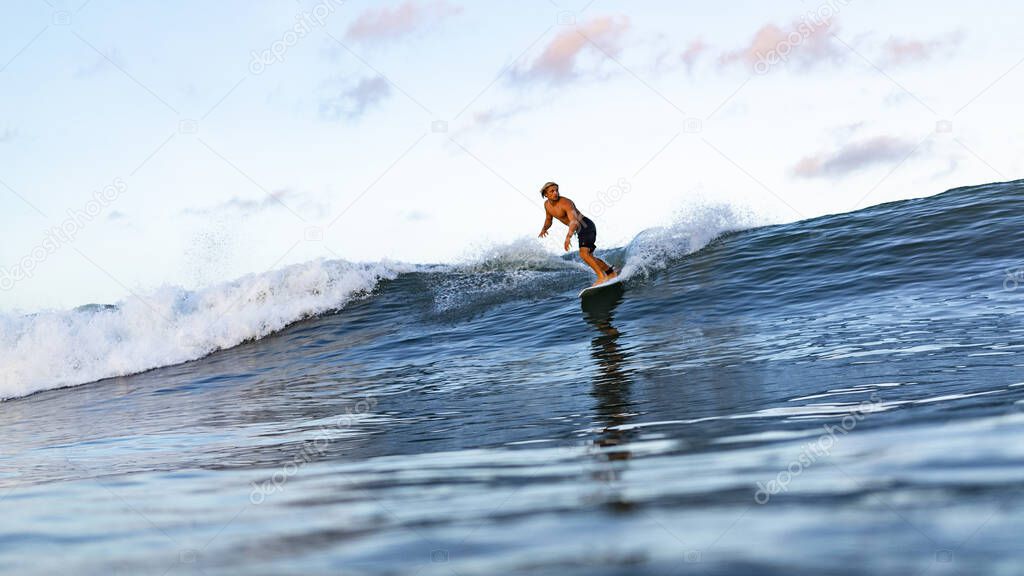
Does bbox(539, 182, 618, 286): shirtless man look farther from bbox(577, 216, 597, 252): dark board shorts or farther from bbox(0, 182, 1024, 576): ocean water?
bbox(0, 182, 1024, 576): ocean water

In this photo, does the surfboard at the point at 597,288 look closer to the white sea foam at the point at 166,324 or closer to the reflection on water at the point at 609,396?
the reflection on water at the point at 609,396

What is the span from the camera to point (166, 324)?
17.6m

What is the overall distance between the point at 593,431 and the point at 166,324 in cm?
1534

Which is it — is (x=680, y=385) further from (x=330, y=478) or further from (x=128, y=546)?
(x=128, y=546)

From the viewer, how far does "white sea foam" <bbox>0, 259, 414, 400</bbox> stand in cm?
1541

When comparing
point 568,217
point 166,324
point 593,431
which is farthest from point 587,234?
point 593,431

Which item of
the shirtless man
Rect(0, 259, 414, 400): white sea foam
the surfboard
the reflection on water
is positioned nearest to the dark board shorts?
the shirtless man

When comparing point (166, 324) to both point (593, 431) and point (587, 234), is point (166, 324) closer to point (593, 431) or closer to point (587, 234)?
point (587, 234)

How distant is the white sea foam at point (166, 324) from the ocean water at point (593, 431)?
152mm

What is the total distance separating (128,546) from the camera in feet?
8.57

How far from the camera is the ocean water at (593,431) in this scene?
218cm

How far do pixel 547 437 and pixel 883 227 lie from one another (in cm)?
1319

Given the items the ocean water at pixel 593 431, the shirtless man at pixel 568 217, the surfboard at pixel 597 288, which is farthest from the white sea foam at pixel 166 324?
the surfboard at pixel 597 288

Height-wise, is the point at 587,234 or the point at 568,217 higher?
the point at 568,217
